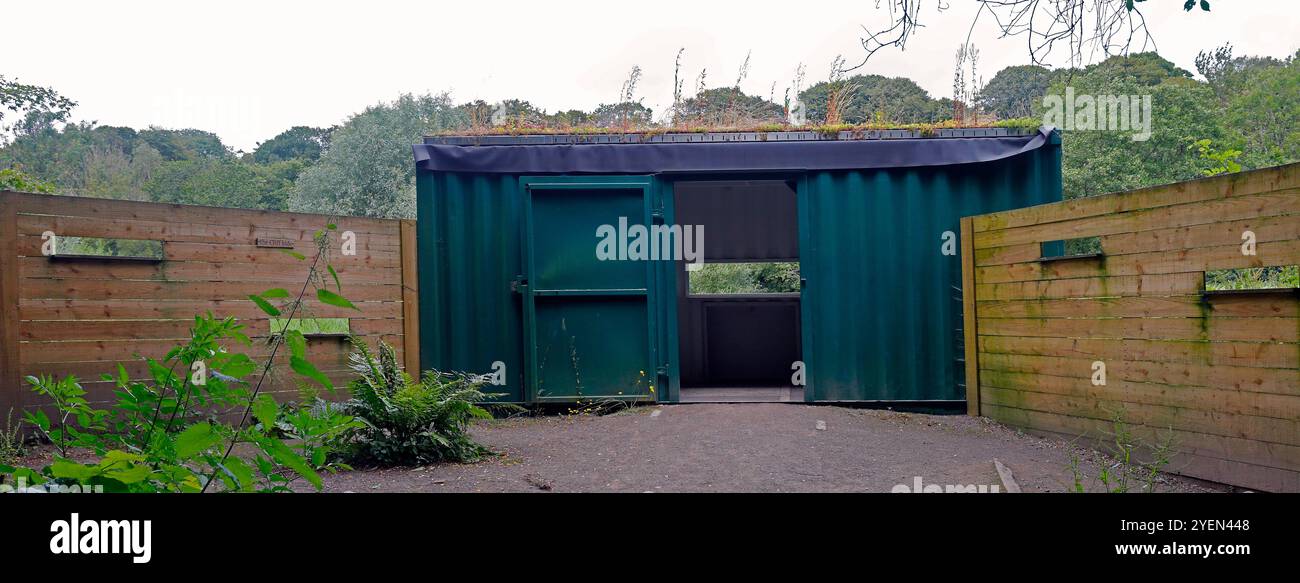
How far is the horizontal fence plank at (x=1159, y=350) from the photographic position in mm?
4336

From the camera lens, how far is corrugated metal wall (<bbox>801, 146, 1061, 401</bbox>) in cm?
742

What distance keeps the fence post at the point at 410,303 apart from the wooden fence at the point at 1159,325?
4.79 m

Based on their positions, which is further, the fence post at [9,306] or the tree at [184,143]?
the tree at [184,143]

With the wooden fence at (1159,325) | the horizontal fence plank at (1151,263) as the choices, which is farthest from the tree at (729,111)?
the horizontal fence plank at (1151,263)

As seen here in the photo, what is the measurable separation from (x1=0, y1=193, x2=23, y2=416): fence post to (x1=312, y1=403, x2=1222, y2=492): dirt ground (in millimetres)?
2052

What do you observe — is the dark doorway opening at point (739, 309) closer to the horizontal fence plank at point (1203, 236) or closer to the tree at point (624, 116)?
the tree at point (624, 116)

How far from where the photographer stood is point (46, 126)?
19891mm

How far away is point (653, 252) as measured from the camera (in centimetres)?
757

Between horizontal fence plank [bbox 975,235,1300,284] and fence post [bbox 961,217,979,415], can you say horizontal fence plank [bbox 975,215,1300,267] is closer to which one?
horizontal fence plank [bbox 975,235,1300,284]

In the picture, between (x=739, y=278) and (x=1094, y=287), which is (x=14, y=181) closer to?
(x=1094, y=287)

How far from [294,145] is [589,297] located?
3746 cm

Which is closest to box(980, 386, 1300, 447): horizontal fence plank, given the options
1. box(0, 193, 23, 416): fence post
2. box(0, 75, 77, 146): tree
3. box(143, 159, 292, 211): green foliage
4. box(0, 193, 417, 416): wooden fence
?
box(0, 193, 417, 416): wooden fence

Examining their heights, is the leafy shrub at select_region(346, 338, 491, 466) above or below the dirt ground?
above
